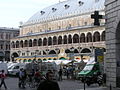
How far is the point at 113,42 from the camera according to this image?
22.3 m

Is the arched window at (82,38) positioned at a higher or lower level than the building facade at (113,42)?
higher

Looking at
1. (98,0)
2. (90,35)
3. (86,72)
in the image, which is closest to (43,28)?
(98,0)

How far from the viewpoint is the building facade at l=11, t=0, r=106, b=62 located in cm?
7119

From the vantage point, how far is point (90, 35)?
7062cm

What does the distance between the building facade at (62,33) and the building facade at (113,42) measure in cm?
3981

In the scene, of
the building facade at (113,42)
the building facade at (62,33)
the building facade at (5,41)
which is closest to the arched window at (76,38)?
the building facade at (62,33)

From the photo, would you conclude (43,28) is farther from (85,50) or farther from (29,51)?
(85,50)

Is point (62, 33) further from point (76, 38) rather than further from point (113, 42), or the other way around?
point (113, 42)

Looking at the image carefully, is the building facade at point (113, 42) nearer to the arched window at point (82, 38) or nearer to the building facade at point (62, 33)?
the building facade at point (62, 33)

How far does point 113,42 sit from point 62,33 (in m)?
57.0

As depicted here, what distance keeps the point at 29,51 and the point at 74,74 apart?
52469 mm

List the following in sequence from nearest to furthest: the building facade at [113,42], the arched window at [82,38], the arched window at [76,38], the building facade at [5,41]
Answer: the building facade at [113,42] < the arched window at [82,38] < the arched window at [76,38] < the building facade at [5,41]

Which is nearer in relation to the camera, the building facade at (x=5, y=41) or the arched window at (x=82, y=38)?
the arched window at (x=82, y=38)

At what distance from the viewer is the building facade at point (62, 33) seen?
71.2m
